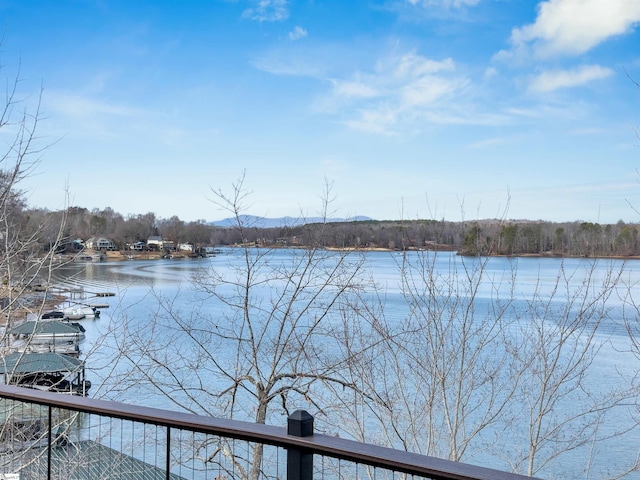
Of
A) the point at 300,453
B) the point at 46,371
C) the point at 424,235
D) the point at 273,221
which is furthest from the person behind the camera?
the point at 46,371

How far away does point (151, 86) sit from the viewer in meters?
24.2

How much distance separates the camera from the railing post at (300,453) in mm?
1558

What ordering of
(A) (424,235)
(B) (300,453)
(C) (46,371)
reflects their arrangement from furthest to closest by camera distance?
(C) (46,371) → (A) (424,235) → (B) (300,453)

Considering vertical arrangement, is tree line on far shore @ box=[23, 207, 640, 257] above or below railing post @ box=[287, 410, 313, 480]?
above

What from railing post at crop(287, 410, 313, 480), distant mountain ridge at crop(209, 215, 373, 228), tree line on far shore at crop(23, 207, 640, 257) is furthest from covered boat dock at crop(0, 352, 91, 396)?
railing post at crop(287, 410, 313, 480)

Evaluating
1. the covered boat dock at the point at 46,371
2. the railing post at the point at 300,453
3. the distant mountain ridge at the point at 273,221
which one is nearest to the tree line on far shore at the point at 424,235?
the distant mountain ridge at the point at 273,221

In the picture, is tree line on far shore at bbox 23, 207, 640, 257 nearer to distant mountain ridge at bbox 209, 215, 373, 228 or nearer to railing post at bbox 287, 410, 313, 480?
distant mountain ridge at bbox 209, 215, 373, 228

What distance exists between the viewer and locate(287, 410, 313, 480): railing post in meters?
1.56

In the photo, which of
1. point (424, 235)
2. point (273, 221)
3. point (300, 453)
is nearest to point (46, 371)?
point (273, 221)

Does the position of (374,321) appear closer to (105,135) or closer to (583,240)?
(583,240)

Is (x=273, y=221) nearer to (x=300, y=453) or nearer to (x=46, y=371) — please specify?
(x=46, y=371)

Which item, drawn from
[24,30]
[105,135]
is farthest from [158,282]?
[24,30]

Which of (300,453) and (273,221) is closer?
(300,453)

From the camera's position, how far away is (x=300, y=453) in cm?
156
